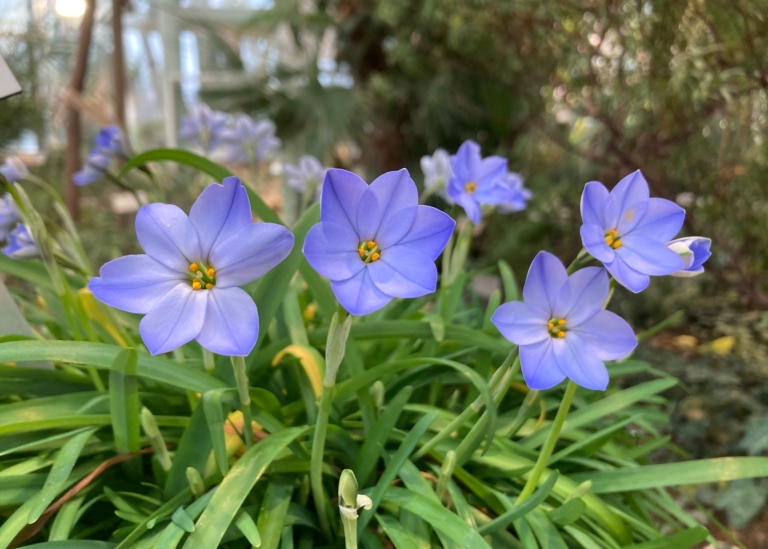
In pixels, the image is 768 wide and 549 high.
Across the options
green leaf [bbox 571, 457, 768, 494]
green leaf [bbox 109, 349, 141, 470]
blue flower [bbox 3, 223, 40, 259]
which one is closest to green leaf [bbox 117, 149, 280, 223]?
blue flower [bbox 3, 223, 40, 259]

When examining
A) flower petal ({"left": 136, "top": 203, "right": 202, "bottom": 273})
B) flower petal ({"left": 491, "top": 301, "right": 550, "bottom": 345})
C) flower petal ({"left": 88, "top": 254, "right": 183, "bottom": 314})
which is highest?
flower petal ({"left": 136, "top": 203, "right": 202, "bottom": 273})

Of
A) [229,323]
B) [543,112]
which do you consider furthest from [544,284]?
[543,112]

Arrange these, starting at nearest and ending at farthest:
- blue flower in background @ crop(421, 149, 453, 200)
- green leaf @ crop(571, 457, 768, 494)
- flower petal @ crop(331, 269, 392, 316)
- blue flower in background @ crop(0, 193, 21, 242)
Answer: flower petal @ crop(331, 269, 392, 316) < green leaf @ crop(571, 457, 768, 494) < blue flower in background @ crop(0, 193, 21, 242) < blue flower in background @ crop(421, 149, 453, 200)

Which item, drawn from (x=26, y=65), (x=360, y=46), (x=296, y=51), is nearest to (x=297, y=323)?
(x=360, y=46)

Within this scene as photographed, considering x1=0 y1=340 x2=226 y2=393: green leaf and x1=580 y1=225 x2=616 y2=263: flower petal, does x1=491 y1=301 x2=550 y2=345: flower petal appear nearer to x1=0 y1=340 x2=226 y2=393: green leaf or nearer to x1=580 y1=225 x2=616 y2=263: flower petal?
x1=580 y1=225 x2=616 y2=263: flower petal

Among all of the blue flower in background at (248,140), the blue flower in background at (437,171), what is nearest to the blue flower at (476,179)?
the blue flower in background at (437,171)

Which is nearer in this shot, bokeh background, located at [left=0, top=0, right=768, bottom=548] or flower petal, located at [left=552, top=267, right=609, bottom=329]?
flower petal, located at [left=552, top=267, right=609, bottom=329]
